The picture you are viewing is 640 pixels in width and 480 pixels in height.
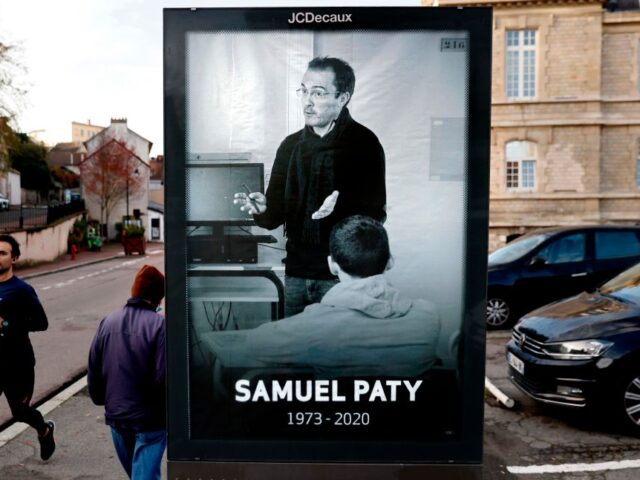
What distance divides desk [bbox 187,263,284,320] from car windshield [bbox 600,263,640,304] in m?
4.51

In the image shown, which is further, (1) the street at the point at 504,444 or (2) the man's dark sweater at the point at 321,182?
(1) the street at the point at 504,444

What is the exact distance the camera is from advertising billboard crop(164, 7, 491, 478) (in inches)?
107

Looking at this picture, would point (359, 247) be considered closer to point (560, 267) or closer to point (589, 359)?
point (589, 359)

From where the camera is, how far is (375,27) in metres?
2.71

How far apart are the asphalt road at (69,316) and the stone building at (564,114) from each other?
16.6 m

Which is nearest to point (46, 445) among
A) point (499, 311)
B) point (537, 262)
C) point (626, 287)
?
point (626, 287)

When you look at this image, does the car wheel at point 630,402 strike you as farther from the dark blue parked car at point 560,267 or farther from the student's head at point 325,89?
the dark blue parked car at point 560,267

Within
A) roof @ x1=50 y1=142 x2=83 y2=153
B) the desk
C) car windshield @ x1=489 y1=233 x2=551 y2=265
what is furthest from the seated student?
roof @ x1=50 y1=142 x2=83 y2=153

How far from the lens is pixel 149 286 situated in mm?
3430

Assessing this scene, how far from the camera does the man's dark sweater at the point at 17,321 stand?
484 cm

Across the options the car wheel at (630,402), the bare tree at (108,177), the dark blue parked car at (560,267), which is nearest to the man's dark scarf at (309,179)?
the car wheel at (630,402)

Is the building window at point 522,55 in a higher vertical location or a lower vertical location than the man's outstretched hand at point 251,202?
higher

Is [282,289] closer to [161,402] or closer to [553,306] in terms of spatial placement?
[161,402]

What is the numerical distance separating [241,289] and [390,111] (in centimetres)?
110
